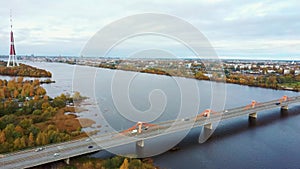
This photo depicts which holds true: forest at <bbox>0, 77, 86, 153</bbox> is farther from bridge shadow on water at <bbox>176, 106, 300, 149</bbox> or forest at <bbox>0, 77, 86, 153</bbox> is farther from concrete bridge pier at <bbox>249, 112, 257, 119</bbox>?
concrete bridge pier at <bbox>249, 112, 257, 119</bbox>

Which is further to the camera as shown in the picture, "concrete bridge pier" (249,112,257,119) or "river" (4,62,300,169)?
"concrete bridge pier" (249,112,257,119)

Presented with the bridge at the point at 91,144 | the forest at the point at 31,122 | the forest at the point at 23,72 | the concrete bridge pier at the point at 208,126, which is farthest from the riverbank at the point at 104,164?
the forest at the point at 23,72

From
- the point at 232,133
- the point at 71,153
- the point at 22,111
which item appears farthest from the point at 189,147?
the point at 22,111

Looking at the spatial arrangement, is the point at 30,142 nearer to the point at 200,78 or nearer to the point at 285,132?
the point at 285,132

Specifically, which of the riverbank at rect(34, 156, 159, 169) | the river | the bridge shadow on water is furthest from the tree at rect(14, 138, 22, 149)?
the bridge shadow on water

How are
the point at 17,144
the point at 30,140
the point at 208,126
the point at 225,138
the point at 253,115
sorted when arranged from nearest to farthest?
the point at 17,144 < the point at 30,140 < the point at 225,138 < the point at 208,126 < the point at 253,115

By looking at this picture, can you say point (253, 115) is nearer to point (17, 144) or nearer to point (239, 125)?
point (239, 125)

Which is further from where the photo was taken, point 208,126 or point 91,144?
point 208,126

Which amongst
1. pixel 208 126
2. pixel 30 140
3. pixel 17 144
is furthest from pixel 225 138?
pixel 17 144

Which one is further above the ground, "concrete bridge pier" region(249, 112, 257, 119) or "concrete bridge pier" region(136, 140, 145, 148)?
"concrete bridge pier" region(249, 112, 257, 119)
